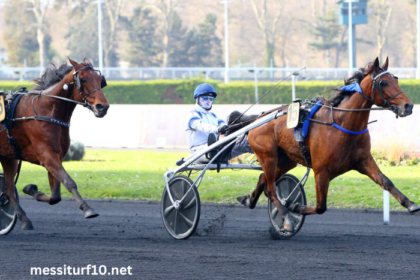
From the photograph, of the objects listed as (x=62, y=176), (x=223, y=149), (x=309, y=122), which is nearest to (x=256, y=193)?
(x=223, y=149)

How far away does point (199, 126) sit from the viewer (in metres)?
7.08

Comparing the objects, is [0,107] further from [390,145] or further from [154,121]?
[154,121]

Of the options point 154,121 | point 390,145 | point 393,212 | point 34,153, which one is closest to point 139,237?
point 34,153

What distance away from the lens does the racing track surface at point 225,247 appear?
5094 millimetres

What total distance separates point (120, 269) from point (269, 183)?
2.05 metres

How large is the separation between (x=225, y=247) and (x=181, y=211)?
85 centimetres

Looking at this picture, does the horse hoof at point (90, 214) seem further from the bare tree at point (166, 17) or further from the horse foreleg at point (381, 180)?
the bare tree at point (166, 17)

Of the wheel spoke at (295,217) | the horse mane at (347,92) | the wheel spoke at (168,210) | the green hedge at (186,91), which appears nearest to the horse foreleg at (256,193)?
the wheel spoke at (295,217)

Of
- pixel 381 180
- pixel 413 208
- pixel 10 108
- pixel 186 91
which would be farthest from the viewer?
pixel 186 91

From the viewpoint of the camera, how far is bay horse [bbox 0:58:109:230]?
257 inches

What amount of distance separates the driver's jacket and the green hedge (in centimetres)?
2505

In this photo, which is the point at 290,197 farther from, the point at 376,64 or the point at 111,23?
the point at 111,23

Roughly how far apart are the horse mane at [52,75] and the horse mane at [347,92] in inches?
108

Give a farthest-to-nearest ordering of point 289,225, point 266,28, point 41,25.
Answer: point 266,28 → point 41,25 → point 289,225
